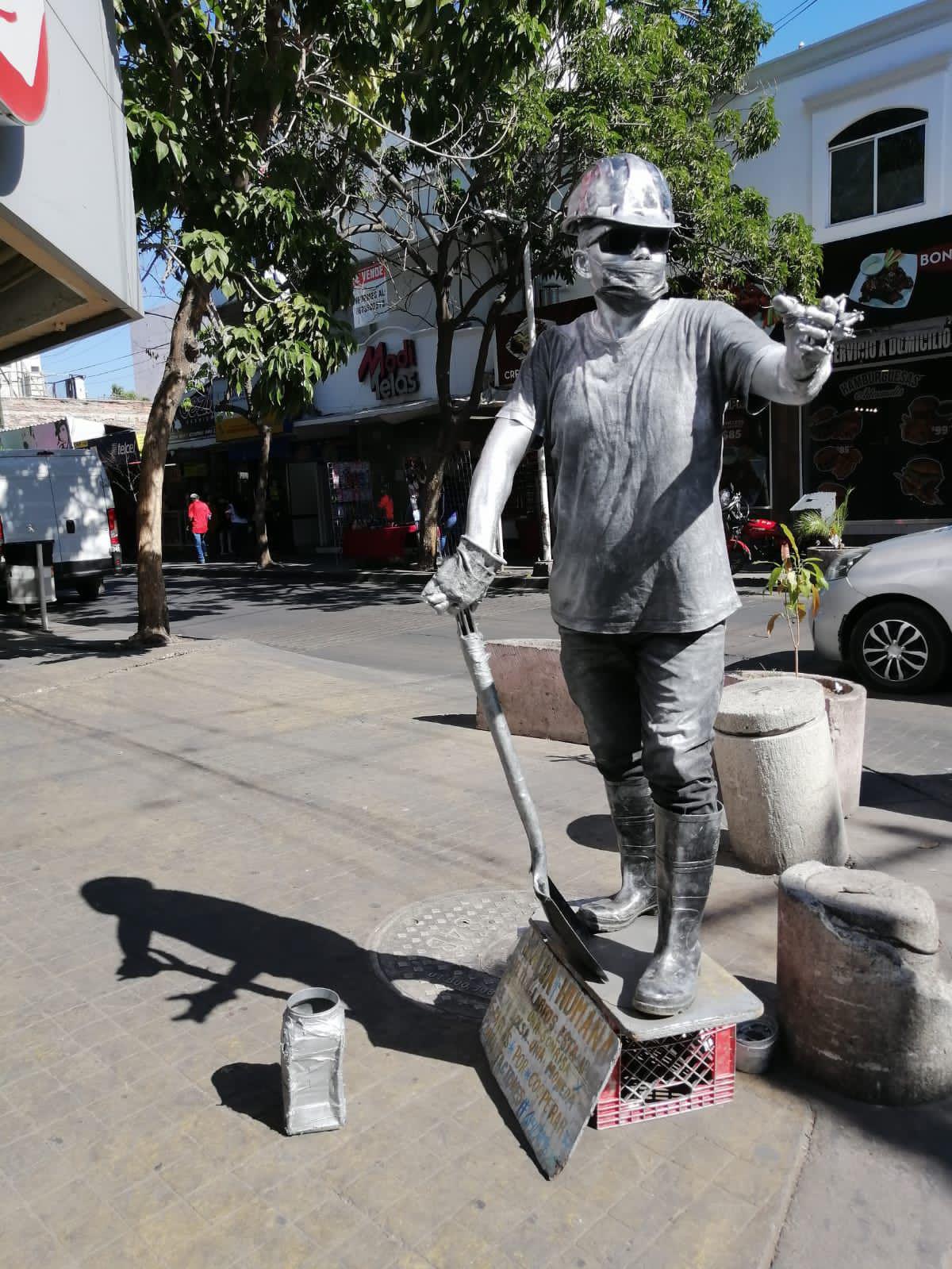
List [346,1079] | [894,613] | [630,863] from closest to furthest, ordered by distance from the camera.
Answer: [346,1079], [630,863], [894,613]

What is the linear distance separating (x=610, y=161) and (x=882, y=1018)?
7.57 feet

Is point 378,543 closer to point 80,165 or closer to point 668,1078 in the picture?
point 80,165

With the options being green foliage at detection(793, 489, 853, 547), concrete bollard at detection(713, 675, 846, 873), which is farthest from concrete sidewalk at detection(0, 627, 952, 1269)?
green foliage at detection(793, 489, 853, 547)

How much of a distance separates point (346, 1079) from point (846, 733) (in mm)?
3000

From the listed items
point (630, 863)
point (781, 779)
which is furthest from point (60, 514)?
point (630, 863)

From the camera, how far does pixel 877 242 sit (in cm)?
1578

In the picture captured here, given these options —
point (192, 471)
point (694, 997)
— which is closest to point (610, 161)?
point (694, 997)

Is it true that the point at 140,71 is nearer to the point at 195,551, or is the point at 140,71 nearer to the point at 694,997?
the point at 694,997

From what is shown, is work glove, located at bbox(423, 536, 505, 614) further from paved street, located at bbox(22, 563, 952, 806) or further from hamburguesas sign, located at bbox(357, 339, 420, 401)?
hamburguesas sign, located at bbox(357, 339, 420, 401)

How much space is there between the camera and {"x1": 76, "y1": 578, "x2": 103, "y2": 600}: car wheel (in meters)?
18.3

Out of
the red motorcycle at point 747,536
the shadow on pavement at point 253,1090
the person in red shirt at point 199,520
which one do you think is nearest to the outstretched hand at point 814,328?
the shadow on pavement at point 253,1090

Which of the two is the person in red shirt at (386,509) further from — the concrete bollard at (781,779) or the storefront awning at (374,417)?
the concrete bollard at (781,779)

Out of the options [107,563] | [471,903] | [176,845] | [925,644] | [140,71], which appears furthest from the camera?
[107,563]

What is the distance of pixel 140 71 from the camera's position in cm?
954
